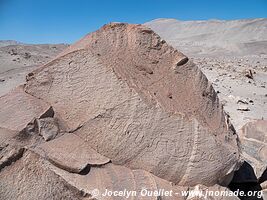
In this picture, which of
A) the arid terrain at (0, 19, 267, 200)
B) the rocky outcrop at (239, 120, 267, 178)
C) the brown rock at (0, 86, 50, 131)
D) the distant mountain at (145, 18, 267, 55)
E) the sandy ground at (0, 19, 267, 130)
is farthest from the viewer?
the distant mountain at (145, 18, 267, 55)

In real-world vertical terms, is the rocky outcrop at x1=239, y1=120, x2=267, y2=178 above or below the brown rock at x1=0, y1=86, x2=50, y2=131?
below

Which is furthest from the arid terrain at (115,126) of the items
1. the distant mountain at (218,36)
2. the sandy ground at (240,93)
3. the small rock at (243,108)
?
the distant mountain at (218,36)

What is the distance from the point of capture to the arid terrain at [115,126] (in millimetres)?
2490

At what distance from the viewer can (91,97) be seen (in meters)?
2.85

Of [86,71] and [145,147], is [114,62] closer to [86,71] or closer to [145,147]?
[86,71]

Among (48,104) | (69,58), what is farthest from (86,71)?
(48,104)

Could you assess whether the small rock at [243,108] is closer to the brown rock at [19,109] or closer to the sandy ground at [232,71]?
the sandy ground at [232,71]

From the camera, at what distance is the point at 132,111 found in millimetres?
2789

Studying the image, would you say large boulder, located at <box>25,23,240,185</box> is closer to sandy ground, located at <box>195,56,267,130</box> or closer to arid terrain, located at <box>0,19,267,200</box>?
arid terrain, located at <box>0,19,267,200</box>

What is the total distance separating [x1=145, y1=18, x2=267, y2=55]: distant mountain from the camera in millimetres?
32188

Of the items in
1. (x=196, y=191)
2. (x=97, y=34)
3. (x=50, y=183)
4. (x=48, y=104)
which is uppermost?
(x=97, y=34)

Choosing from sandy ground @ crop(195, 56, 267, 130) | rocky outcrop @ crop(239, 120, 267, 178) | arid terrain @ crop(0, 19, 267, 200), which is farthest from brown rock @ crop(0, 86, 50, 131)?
sandy ground @ crop(195, 56, 267, 130)

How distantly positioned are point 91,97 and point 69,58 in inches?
17.0

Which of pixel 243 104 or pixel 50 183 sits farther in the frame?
pixel 243 104
